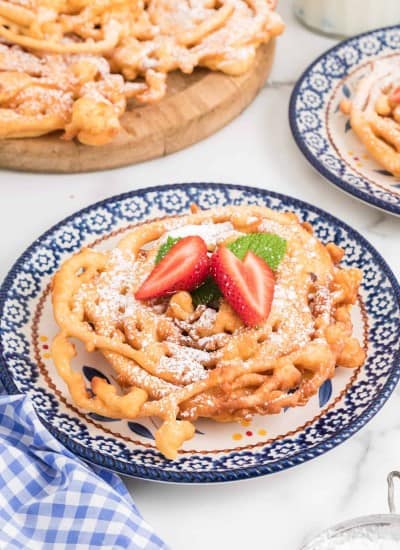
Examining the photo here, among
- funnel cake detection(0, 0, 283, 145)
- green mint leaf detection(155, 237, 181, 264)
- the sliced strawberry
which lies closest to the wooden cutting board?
funnel cake detection(0, 0, 283, 145)

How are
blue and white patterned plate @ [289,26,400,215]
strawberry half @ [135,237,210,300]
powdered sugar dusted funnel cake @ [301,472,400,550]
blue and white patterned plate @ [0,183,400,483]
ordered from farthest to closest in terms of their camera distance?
blue and white patterned plate @ [289,26,400,215], strawberry half @ [135,237,210,300], blue and white patterned plate @ [0,183,400,483], powdered sugar dusted funnel cake @ [301,472,400,550]

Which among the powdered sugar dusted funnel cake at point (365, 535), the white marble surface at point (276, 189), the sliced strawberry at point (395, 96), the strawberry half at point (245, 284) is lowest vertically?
the white marble surface at point (276, 189)

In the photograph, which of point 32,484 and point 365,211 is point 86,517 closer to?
point 32,484

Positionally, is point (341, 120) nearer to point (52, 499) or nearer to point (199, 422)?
point (199, 422)

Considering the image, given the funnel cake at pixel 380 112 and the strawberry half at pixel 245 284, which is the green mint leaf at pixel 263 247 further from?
the funnel cake at pixel 380 112

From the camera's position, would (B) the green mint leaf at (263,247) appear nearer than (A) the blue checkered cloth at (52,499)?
No

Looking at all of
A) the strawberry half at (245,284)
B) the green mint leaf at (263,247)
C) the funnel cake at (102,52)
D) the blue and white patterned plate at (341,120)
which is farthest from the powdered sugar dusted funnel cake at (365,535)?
the funnel cake at (102,52)

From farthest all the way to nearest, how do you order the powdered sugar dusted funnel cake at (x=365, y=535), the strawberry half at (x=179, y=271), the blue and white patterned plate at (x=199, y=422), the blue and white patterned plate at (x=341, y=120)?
the blue and white patterned plate at (x=341, y=120)
the strawberry half at (x=179, y=271)
the blue and white patterned plate at (x=199, y=422)
the powdered sugar dusted funnel cake at (x=365, y=535)

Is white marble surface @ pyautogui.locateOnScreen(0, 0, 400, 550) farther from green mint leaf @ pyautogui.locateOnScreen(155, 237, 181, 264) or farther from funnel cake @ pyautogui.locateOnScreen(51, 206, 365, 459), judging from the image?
green mint leaf @ pyautogui.locateOnScreen(155, 237, 181, 264)
